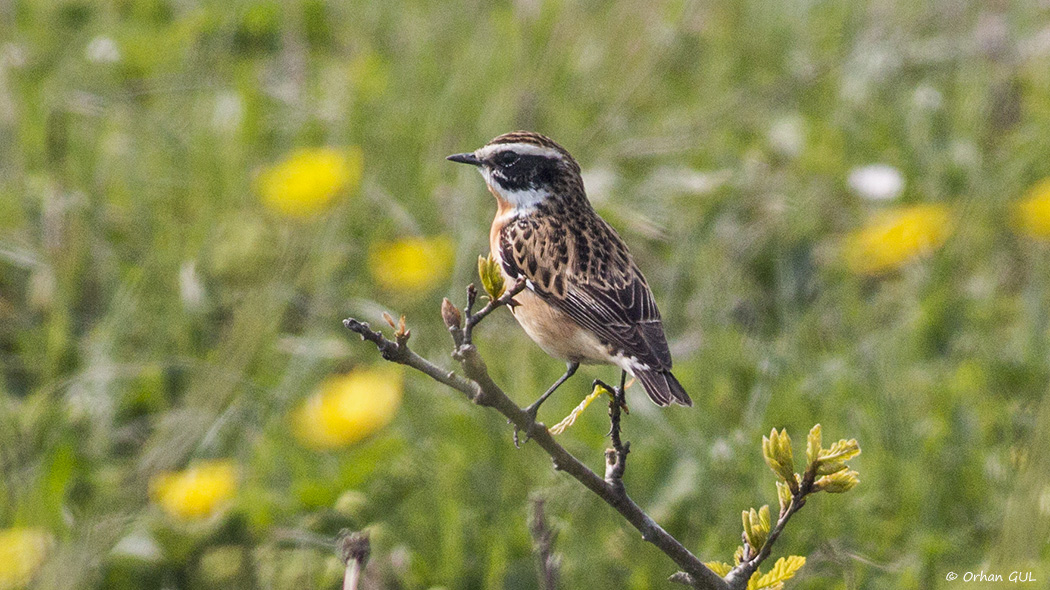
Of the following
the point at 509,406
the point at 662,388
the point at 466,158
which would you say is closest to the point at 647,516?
the point at 509,406

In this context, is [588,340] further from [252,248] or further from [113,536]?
[252,248]

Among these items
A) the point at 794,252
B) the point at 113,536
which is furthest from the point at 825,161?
the point at 113,536

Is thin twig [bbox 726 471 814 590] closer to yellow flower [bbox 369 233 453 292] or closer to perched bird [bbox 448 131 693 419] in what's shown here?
perched bird [bbox 448 131 693 419]

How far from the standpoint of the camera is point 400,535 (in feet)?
14.9

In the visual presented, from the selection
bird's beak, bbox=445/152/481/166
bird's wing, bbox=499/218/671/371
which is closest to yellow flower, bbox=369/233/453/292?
bird's wing, bbox=499/218/671/371

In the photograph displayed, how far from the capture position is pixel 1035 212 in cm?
614

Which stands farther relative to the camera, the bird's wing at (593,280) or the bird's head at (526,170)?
the bird's head at (526,170)

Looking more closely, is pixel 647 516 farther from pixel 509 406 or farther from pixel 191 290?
pixel 191 290

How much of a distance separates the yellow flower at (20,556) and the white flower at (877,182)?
14.7 ft

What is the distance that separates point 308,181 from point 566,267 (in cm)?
246

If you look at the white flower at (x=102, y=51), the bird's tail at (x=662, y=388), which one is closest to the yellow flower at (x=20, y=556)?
the bird's tail at (x=662, y=388)

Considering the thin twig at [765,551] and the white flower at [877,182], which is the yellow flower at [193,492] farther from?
the white flower at [877,182]

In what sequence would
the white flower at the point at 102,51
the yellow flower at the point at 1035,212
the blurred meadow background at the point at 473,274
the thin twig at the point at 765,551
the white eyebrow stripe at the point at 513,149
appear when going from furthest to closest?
the white flower at the point at 102,51, the yellow flower at the point at 1035,212, the blurred meadow background at the point at 473,274, the white eyebrow stripe at the point at 513,149, the thin twig at the point at 765,551

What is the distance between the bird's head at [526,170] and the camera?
412 centimetres
